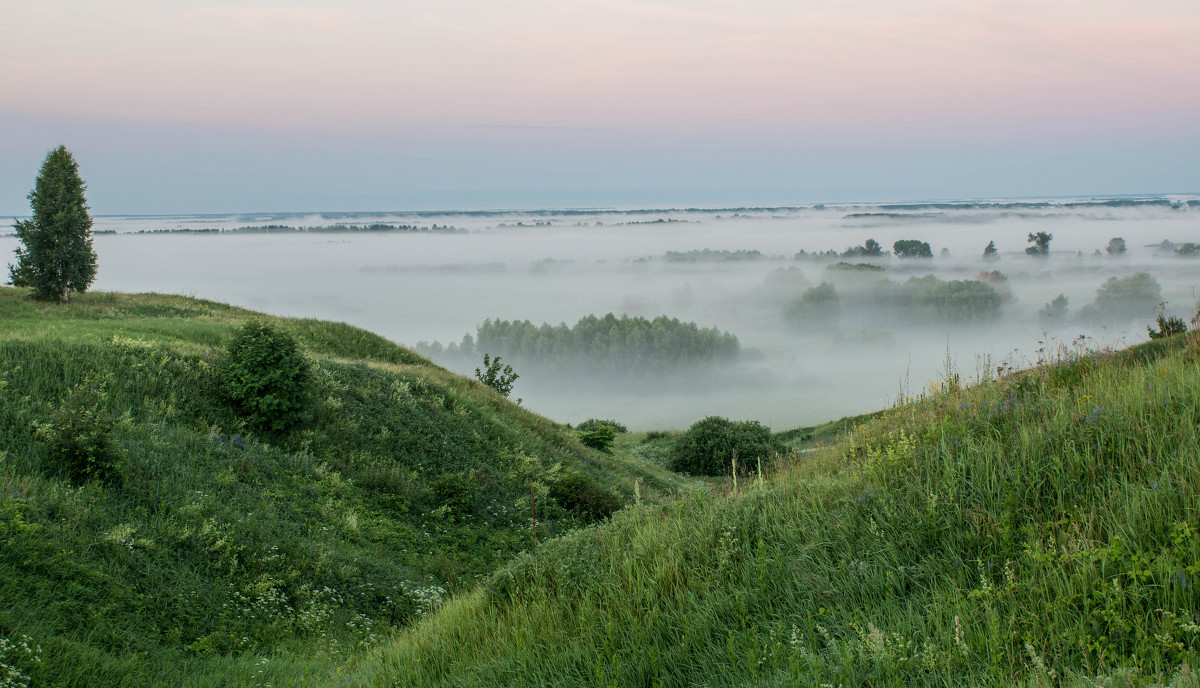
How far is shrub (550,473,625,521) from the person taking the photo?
53.8 feet

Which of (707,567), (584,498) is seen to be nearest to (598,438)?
(584,498)

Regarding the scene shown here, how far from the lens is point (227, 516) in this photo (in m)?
9.89

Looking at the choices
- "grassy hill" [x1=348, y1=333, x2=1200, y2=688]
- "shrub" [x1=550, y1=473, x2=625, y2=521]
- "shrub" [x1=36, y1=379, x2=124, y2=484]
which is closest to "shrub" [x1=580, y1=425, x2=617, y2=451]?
"shrub" [x1=550, y1=473, x2=625, y2=521]

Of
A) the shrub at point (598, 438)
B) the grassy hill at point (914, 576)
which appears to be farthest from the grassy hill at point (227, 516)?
the shrub at point (598, 438)

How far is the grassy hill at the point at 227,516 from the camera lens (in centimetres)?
670

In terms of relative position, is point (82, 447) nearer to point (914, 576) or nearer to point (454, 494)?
point (454, 494)

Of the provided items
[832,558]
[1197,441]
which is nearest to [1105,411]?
[1197,441]

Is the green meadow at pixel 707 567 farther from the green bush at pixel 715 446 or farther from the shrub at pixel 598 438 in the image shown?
the green bush at pixel 715 446

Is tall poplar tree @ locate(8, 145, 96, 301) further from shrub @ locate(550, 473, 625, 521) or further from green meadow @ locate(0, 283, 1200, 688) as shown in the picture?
shrub @ locate(550, 473, 625, 521)

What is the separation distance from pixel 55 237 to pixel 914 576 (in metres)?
39.0

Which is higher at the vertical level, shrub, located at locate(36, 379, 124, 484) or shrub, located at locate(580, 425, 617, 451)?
shrub, located at locate(36, 379, 124, 484)

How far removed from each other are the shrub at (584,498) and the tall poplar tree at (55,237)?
28.7 metres

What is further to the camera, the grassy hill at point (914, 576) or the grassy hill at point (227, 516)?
the grassy hill at point (227, 516)

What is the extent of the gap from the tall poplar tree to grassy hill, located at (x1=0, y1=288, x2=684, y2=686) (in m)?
16.0
